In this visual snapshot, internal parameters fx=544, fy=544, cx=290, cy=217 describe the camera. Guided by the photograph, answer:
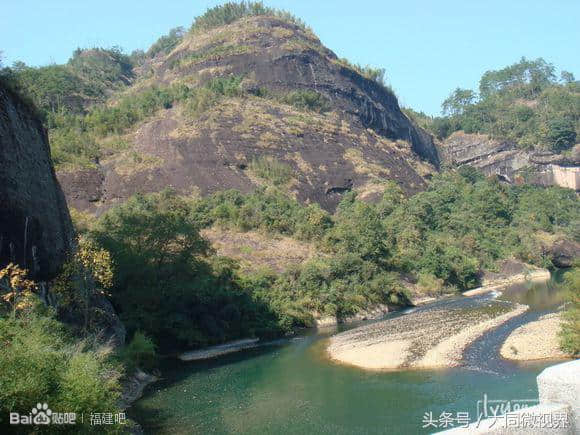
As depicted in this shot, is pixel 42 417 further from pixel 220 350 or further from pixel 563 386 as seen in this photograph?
pixel 220 350

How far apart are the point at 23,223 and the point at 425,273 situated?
38567mm

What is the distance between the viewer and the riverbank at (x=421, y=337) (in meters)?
24.0

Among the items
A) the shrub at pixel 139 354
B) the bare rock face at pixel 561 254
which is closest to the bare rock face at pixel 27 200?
the shrub at pixel 139 354

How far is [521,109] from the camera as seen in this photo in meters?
101

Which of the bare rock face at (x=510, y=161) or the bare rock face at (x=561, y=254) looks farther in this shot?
the bare rock face at (x=510, y=161)

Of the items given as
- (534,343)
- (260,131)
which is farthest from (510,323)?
(260,131)

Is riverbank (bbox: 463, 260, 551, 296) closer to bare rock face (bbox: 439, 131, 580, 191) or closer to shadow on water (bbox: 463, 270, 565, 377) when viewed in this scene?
shadow on water (bbox: 463, 270, 565, 377)

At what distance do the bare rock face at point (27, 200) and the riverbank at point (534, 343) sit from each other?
1945 centimetres

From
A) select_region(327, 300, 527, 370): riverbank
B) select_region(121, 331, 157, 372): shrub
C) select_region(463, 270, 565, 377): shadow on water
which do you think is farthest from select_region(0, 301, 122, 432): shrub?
select_region(463, 270, 565, 377): shadow on water

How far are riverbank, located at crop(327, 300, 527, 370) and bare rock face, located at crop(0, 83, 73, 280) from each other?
45.2ft

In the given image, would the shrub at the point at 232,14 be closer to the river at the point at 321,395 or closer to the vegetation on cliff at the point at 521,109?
the vegetation on cliff at the point at 521,109

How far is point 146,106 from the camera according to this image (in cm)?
7594

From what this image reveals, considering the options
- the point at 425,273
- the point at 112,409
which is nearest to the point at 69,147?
the point at 425,273

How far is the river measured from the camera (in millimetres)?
16719
